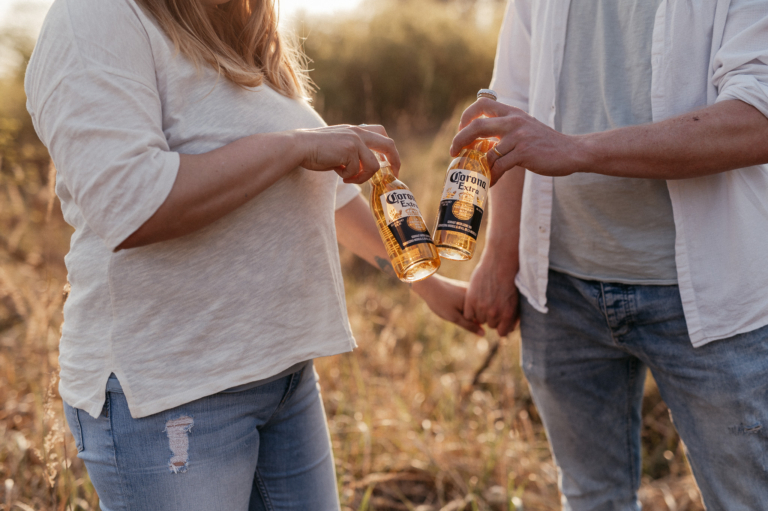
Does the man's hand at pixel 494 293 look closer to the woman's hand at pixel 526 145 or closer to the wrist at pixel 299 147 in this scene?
the woman's hand at pixel 526 145

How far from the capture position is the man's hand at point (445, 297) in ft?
6.23

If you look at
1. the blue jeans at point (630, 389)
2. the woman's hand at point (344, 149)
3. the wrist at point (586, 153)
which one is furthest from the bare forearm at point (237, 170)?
the blue jeans at point (630, 389)

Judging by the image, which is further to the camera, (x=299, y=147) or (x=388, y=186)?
(x=388, y=186)

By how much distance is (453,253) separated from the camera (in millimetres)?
1319

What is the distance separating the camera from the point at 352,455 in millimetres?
2570

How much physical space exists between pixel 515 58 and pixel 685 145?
0.70m

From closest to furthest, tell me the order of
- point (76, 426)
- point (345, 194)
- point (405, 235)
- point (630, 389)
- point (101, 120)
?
1. point (101, 120)
2. point (76, 426)
3. point (405, 235)
4. point (345, 194)
5. point (630, 389)

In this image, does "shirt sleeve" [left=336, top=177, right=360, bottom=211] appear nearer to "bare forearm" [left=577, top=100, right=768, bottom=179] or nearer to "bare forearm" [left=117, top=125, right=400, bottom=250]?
"bare forearm" [left=117, top=125, right=400, bottom=250]

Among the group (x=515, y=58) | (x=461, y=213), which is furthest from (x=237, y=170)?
(x=515, y=58)

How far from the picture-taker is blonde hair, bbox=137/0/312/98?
1.12 m

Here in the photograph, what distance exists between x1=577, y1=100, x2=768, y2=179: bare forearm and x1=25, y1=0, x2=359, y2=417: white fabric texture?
0.70 metres

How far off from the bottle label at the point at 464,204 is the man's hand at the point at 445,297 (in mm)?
606

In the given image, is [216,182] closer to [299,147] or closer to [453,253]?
[299,147]

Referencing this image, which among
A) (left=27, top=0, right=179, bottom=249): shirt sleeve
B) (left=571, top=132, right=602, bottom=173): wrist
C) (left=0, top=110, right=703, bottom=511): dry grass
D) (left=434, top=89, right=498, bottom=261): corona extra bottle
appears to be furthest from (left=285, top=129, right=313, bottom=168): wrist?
(left=0, top=110, right=703, bottom=511): dry grass
